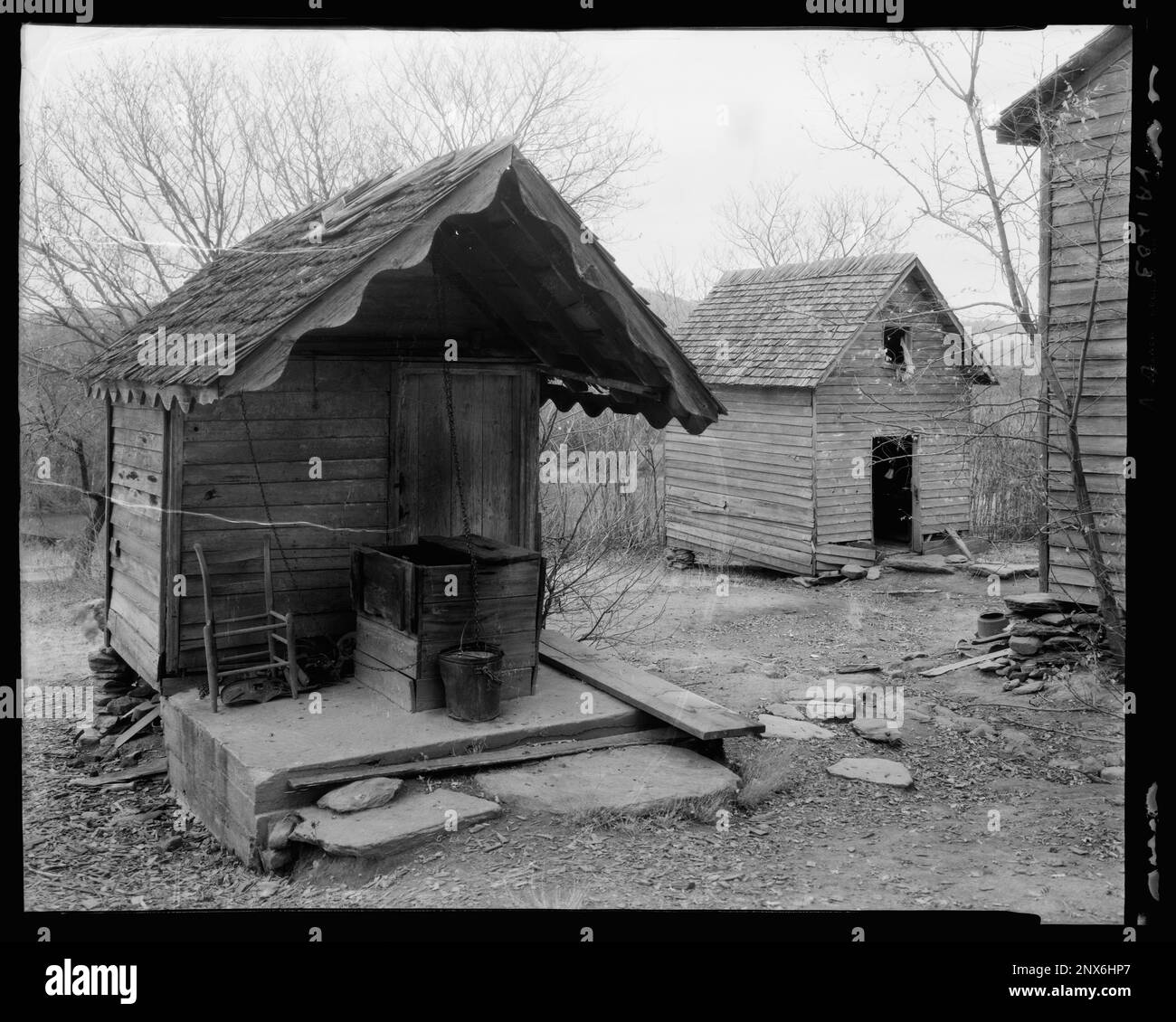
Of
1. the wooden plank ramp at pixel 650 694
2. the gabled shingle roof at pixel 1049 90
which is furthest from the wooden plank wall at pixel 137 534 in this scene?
the gabled shingle roof at pixel 1049 90

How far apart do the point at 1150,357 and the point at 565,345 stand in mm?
4638

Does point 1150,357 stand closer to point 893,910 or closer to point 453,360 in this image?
point 893,910

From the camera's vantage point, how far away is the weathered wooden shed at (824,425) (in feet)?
57.9

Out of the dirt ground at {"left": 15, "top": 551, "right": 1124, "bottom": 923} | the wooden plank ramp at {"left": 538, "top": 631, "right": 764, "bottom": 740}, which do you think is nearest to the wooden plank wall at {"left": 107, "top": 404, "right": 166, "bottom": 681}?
the dirt ground at {"left": 15, "top": 551, "right": 1124, "bottom": 923}

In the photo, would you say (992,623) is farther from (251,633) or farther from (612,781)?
(251,633)

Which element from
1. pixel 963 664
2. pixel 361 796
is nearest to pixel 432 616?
pixel 361 796

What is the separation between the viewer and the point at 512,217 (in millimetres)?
6879

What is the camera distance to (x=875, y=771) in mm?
7930

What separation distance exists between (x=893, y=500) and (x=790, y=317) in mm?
4108

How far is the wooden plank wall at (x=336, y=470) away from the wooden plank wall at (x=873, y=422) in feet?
30.8

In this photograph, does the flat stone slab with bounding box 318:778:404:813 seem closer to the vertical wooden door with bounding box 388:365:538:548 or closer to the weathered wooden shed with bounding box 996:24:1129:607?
the vertical wooden door with bounding box 388:365:538:548

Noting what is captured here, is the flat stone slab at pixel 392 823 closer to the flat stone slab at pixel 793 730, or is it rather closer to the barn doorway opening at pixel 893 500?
the flat stone slab at pixel 793 730

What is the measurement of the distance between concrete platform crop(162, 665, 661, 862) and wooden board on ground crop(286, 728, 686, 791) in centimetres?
5

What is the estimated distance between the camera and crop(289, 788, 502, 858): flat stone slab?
5840mm
